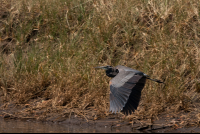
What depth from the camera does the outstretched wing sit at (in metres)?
4.47

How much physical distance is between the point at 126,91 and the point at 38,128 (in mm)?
1621

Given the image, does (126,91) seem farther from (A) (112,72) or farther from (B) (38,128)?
(B) (38,128)

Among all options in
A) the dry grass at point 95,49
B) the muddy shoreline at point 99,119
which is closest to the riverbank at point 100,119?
the muddy shoreline at point 99,119

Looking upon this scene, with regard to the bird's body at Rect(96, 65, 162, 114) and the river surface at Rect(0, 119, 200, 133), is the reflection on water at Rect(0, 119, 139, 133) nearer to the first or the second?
the river surface at Rect(0, 119, 200, 133)

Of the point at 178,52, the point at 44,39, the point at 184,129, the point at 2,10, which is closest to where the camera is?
the point at 184,129

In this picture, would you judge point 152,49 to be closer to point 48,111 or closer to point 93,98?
point 93,98

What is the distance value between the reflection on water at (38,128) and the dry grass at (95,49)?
1.87ft

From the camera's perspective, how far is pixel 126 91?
456 centimetres

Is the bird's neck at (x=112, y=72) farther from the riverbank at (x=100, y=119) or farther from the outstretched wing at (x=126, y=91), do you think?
the riverbank at (x=100, y=119)

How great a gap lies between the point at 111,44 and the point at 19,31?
2.57 metres

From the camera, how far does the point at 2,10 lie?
8867 millimetres

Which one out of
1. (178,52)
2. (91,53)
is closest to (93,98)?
(91,53)

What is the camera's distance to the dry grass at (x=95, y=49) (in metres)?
5.91

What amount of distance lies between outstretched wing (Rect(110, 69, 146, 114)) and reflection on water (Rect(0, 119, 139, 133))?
541mm
